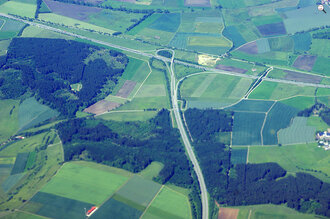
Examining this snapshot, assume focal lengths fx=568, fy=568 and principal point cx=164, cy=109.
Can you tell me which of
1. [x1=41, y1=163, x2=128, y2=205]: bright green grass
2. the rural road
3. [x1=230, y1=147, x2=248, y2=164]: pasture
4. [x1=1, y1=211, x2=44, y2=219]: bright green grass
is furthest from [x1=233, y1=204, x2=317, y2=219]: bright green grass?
[x1=1, y1=211, x2=44, y2=219]: bright green grass

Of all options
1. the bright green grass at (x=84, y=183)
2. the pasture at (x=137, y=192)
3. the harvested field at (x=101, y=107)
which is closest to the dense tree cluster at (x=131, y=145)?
the pasture at (x=137, y=192)

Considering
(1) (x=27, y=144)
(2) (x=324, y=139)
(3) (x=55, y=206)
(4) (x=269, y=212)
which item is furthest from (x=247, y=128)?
(1) (x=27, y=144)

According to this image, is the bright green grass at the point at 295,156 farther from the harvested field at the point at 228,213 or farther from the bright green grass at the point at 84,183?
the bright green grass at the point at 84,183

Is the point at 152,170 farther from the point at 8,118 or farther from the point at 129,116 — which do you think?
the point at 8,118

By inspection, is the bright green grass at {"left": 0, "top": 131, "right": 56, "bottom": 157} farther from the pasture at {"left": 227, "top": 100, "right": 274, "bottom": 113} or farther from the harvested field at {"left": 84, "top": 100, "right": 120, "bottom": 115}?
the pasture at {"left": 227, "top": 100, "right": 274, "bottom": 113}

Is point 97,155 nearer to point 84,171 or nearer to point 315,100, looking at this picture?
point 84,171

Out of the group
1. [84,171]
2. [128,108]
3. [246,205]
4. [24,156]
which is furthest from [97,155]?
[246,205]
